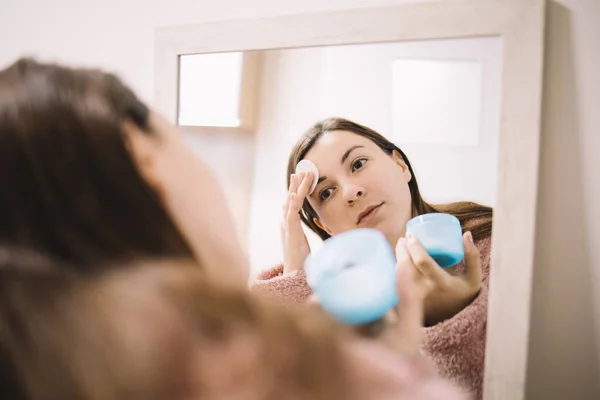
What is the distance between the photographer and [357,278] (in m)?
0.56

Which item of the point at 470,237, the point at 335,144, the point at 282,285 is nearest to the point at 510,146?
the point at 470,237

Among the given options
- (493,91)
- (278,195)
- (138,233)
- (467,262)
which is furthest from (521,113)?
(138,233)

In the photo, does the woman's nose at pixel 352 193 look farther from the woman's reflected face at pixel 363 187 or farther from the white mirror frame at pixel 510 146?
the white mirror frame at pixel 510 146

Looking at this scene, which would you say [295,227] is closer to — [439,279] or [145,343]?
[439,279]

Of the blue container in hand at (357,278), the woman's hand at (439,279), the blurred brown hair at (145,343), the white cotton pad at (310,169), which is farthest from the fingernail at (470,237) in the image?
the blurred brown hair at (145,343)

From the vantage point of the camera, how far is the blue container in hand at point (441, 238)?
63 centimetres

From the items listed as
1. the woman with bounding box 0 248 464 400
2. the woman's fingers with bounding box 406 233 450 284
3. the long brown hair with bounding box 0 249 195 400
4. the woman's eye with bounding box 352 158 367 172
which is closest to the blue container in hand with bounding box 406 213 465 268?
the woman's fingers with bounding box 406 233 450 284

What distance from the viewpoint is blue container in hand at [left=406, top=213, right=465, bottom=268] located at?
2.08ft

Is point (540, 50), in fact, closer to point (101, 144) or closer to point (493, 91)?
point (493, 91)

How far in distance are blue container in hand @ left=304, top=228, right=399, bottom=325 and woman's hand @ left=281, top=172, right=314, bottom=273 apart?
86 millimetres

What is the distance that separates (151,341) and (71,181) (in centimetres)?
17

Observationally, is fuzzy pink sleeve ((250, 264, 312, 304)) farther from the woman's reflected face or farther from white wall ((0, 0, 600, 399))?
white wall ((0, 0, 600, 399))

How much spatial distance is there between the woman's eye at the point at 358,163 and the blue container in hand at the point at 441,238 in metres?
0.11

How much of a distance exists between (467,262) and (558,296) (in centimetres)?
13
